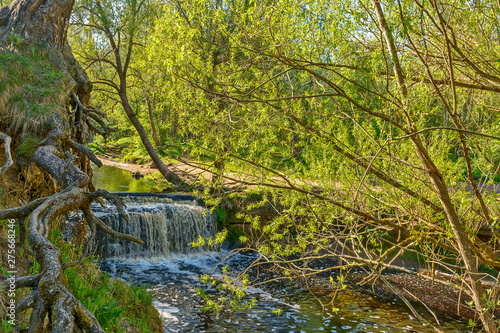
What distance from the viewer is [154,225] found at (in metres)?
11.9

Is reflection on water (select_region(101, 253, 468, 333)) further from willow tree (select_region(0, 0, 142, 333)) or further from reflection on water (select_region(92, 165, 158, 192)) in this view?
reflection on water (select_region(92, 165, 158, 192))

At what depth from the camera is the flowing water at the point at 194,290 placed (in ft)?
23.7

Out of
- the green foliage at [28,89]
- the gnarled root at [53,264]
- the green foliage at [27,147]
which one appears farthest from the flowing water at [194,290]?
the green foliage at [28,89]

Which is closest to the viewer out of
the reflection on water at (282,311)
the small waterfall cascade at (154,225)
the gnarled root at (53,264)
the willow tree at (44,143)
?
the gnarled root at (53,264)

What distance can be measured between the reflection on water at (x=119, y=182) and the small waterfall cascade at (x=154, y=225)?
11.1 feet

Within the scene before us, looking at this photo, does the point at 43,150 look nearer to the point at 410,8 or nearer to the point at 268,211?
the point at 410,8

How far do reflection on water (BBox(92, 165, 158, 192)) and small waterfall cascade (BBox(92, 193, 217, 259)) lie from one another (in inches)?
133

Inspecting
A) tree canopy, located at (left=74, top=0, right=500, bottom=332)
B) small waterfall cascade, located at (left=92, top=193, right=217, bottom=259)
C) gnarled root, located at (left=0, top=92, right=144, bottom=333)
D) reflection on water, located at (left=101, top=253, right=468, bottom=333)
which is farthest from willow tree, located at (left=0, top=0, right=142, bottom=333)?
small waterfall cascade, located at (left=92, top=193, right=217, bottom=259)

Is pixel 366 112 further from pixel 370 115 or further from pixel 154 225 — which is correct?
pixel 154 225

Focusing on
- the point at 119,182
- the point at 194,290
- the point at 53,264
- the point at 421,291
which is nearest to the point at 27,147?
the point at 53,264

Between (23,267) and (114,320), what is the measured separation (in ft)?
3.85

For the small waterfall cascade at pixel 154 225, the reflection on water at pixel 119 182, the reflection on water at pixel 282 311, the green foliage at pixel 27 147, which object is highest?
the green foliage at pixel 27 147

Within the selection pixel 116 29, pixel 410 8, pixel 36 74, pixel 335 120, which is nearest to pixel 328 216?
pixel 335 120

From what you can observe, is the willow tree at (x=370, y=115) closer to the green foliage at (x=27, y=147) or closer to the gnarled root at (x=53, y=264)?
the gnarled root at (x=53, y=264)
